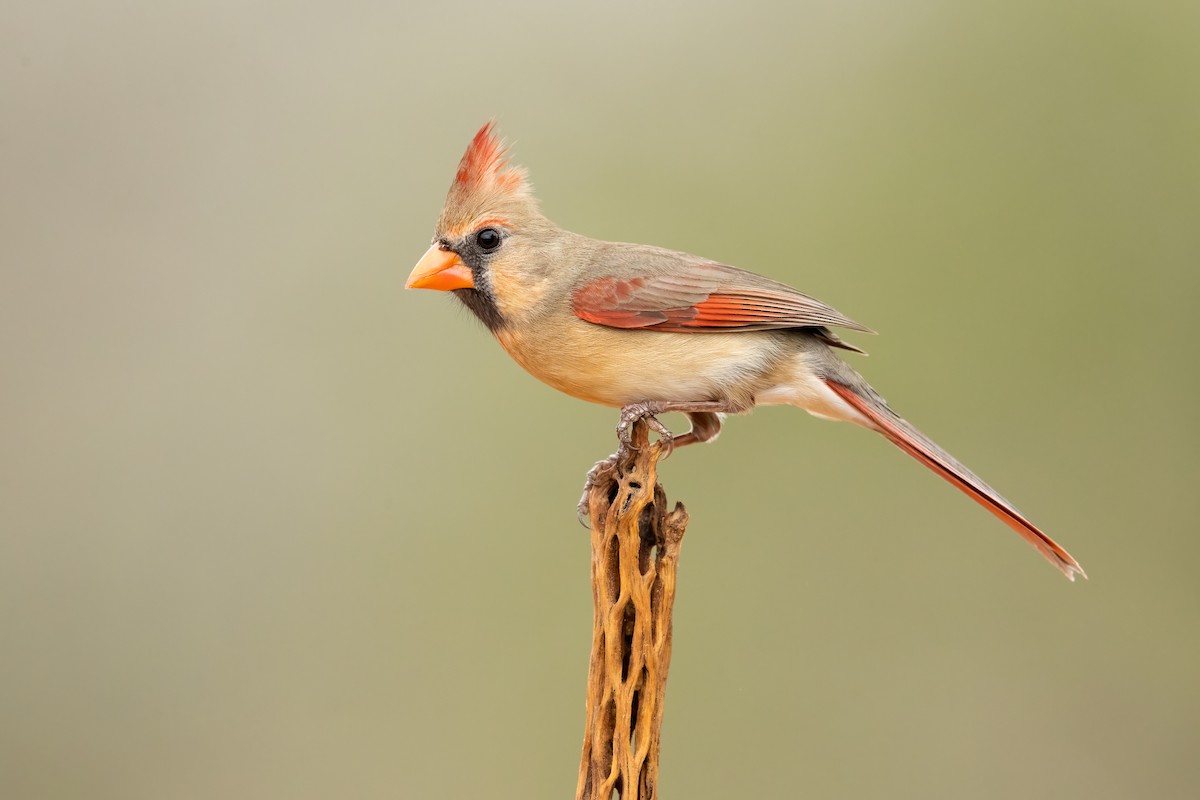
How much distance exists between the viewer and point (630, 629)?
275cm

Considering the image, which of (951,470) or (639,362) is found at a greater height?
(639,362)

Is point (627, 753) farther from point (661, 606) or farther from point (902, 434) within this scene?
point (902, 434)

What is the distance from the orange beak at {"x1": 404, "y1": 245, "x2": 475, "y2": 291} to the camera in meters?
2.85

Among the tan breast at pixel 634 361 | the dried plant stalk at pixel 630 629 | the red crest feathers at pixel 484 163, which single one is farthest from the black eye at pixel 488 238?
the dried plant stalk at pixel 630 629

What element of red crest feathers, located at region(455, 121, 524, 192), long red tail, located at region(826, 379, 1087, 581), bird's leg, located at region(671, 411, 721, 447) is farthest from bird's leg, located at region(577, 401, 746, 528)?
red crest feathers, located at region(455, 121, 524, 192)

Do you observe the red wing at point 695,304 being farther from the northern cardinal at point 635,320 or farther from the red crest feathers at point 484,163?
the red crest feathers at point 484,163

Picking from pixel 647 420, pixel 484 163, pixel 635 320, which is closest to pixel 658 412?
pixel 647 420

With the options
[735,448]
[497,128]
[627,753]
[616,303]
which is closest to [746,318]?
[616,303]

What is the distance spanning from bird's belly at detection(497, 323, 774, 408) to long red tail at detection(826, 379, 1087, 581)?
251 mm

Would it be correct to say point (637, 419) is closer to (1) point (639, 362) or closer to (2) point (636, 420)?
(2) point (636, 420)

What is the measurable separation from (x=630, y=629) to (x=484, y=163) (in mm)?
1102

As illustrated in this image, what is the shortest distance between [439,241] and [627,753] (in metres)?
1.22

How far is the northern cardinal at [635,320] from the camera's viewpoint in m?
2.80

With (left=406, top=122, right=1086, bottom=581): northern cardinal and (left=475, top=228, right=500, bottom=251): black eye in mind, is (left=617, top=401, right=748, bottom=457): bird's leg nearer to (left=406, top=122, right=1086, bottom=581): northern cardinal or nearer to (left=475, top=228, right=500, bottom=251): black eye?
(left=406, top=122, right=1086, bottom=581): northern cardinal
